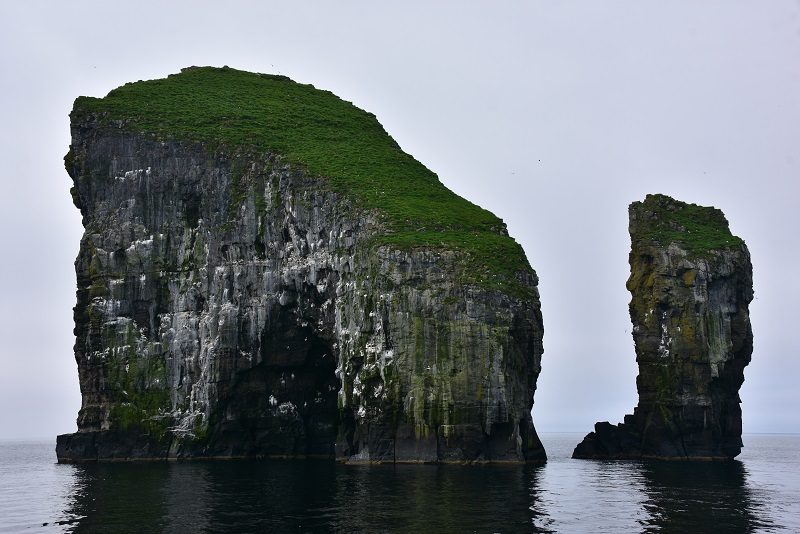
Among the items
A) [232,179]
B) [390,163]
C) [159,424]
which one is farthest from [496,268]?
[159,424]

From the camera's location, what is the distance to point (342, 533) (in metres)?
44.9

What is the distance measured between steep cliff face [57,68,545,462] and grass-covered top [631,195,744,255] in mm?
19171

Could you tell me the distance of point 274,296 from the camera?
9144cm

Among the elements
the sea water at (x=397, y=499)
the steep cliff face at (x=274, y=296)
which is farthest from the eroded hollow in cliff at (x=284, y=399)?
the sea water at (x=397, y=499)

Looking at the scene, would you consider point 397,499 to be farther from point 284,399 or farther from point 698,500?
point 284,399

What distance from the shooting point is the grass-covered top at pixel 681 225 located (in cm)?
9912

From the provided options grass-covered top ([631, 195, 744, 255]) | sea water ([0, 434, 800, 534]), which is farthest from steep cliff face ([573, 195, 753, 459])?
sea water ([0, 434, 800, 534])

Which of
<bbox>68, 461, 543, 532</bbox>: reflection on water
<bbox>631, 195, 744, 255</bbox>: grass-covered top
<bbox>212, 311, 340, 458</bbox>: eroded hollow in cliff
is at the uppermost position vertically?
<bbox>631, 195, 744, 255</bbox>: grass-covered top

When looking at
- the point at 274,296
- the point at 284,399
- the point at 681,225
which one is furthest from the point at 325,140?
the point at 681,225

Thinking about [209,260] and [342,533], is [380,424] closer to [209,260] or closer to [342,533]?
[209,260]

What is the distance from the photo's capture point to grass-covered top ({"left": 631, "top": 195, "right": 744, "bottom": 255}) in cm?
9912

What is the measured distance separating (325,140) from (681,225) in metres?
39.0

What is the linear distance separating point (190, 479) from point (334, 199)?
31907 millimetres

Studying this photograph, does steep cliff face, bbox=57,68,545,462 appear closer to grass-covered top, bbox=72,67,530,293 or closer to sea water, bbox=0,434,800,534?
grass-covered top, bbox=72,67,530,293
